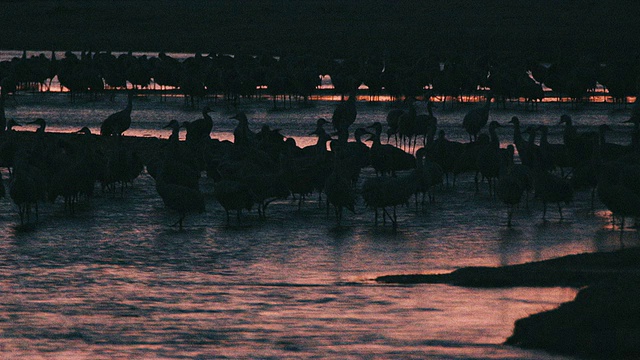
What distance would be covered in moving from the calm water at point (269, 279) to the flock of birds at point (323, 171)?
37cm

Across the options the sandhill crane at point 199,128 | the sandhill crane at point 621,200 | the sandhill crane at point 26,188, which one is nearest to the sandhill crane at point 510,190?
the sandhill crane at point 621,200

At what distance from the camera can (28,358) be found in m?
10.5

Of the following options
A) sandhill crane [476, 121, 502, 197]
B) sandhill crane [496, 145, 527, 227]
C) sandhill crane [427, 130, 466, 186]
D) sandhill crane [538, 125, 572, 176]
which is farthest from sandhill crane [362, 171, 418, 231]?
sandhill crane [538, 125, 572, 176]

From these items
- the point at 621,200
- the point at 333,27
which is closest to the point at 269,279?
the point at 621,200

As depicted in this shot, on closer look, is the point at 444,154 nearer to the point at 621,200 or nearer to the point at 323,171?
the point at 323,171

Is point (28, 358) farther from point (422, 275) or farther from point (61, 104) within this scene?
point (61, 104)

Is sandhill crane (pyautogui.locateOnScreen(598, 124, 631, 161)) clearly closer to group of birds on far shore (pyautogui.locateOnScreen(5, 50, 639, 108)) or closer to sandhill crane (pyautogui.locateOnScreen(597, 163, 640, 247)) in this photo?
sandhill crane (pyautogui.locateOnScreen(597, 163, 640, 247))

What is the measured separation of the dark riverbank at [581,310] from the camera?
10.3 m

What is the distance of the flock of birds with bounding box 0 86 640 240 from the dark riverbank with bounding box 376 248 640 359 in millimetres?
2898

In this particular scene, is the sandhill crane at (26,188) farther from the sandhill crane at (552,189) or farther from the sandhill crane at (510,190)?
the sandhill crane at (552,189)

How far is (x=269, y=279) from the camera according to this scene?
44.2 ft

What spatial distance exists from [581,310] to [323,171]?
26.1ft

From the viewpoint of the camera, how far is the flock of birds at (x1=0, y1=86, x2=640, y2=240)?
16672 mm

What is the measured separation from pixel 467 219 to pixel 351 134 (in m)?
9.75
